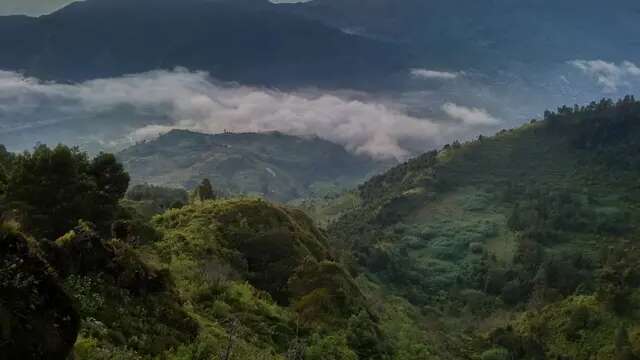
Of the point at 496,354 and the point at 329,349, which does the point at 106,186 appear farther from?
the point at 496,354

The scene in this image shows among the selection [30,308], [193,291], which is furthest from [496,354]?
[30,308]

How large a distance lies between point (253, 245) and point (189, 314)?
28536mm

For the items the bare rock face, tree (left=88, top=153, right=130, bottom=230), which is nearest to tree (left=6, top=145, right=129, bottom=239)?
tree (left=88, top=153, right=130, bottom=230)

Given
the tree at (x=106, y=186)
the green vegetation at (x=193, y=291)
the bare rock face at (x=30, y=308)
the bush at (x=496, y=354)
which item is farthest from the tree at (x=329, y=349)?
the bush at (x=496, y=354)

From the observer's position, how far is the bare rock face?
61.3 feet

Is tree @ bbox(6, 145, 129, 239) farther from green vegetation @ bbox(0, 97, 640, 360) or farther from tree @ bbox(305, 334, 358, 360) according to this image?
tree @ bbox(305, 334, 358, 360)

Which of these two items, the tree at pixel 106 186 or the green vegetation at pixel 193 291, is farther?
the tree at pixel 106 186

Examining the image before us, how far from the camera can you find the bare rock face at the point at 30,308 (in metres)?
18.7

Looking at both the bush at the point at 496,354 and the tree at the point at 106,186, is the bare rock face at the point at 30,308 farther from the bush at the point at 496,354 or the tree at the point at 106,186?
the bush at the point at 496,354

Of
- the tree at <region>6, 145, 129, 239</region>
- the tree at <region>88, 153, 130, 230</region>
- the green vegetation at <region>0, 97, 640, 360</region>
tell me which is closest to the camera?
the green vegetation at <region>0, 97, 640, 360</region>

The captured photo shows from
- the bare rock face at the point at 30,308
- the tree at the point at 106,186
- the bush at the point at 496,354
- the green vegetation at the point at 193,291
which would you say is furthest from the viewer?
the bush at the point at 496,354

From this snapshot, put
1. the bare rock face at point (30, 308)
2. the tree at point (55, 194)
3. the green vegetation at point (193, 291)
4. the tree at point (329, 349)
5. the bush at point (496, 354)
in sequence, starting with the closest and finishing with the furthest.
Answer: the bare rock face at point (30, 308) < the green vegetation at point (193, 291) < the tree at point (329, 349) < the tree at point (55, 194) < the bush at point (496, 354)

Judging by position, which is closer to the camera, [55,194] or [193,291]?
[193,291]

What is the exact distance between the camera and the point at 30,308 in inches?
765
